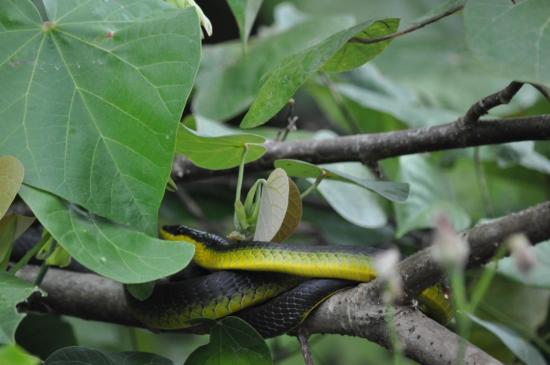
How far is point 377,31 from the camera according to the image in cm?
135

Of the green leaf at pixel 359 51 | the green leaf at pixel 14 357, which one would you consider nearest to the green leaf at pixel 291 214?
the green leaf at pixel 359 51

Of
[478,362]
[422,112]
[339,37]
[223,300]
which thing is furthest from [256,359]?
[422,112]

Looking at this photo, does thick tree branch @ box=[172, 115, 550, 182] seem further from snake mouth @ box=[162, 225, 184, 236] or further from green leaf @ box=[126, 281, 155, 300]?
green leaf @ box=[126, 281, 155, 300]

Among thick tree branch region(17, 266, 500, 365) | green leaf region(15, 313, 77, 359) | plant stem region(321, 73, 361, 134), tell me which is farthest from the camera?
plant stem region(321, 73, 361, 134)

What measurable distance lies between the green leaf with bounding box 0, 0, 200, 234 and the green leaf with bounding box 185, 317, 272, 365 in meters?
0.24

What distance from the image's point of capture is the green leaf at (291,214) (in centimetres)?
132

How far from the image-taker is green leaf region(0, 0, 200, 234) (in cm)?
113

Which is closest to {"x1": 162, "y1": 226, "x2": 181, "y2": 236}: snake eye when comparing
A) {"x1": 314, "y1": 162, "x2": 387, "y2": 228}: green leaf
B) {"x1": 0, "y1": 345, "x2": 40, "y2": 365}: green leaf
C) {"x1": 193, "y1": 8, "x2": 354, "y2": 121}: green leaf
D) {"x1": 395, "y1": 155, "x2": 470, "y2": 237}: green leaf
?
{"x1": 314, "y1": 162, "x2": 387, "y2": 228}: green leaf

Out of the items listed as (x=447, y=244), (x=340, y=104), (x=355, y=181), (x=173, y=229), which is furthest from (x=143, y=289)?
(x=340, y=104)

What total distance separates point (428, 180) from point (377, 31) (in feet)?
2.54

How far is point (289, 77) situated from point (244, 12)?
256 mm

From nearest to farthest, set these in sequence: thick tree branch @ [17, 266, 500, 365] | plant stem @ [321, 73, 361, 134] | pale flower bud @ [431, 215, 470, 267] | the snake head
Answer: pale flower bud @ [431, 215, 470, 267] → thick tree branch @ [17, 266, 500, 365] → the snake head → plant stem @ [321, 73, 361, 134]

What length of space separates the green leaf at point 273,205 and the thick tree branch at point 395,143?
331 mm

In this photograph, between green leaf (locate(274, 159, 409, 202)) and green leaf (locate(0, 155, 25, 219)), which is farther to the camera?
green leaf (locate(274, 159, 409, 202))
